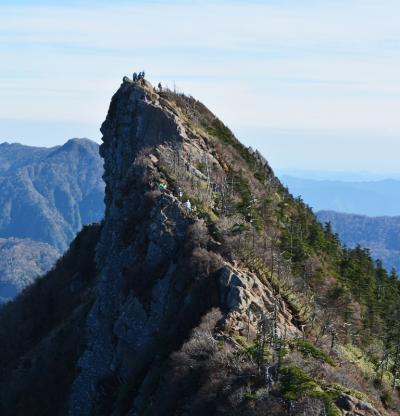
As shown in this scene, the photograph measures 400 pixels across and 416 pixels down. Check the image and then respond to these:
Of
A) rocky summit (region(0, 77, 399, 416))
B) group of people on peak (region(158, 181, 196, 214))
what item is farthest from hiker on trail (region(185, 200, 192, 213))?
rocky summit (region(0, 77, 399, 416))

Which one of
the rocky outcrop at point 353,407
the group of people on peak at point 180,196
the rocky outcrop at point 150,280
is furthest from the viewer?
the group of people on peak at point 180,196

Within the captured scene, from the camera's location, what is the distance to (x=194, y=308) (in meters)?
41.0

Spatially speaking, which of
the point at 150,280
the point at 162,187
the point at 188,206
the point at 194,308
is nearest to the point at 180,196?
the point at 162,187

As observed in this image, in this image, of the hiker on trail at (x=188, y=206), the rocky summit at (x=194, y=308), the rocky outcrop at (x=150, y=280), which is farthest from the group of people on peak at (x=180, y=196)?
the rocky outcrop at (x=150, y=280)

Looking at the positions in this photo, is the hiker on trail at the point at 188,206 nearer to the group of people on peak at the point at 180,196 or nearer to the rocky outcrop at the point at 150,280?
the group of people on peak at the point at 180,196

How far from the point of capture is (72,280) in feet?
250

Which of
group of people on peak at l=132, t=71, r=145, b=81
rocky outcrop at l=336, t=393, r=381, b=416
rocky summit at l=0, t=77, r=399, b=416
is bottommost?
rocky outcrop at l=336, t=393, r=381, b=416

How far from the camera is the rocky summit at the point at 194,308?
33.3m

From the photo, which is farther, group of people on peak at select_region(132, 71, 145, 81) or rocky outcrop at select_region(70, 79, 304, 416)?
group of people on peak at select_region(132, 71, 145, 81)

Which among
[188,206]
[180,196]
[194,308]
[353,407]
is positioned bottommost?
[353,407]

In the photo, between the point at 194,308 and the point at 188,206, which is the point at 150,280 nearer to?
the point at 188,206

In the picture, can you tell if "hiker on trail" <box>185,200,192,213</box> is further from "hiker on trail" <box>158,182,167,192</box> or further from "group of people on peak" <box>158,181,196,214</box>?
"hiker on trail" <box>158,182,167,192</box>

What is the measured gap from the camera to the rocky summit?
109ft

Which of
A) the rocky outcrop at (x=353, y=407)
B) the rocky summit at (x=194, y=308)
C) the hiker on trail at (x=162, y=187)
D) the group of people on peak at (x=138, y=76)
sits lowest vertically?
the rocky outcrop at (x=353, y=407)
